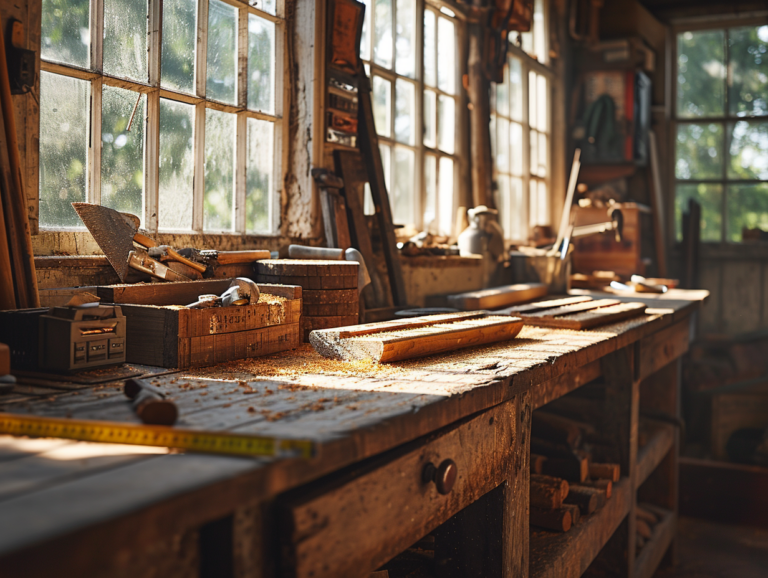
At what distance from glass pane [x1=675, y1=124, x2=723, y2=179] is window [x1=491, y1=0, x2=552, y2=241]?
6.02 ft

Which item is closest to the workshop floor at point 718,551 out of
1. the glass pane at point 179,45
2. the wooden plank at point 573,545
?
the wooden plank at point 573,545

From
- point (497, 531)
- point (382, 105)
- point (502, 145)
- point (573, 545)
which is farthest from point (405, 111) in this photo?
point (497, 531)

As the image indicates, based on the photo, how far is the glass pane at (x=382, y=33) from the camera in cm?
397

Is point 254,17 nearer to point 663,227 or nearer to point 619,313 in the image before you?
point 619,313

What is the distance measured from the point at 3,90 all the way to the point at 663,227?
6718 millimetres

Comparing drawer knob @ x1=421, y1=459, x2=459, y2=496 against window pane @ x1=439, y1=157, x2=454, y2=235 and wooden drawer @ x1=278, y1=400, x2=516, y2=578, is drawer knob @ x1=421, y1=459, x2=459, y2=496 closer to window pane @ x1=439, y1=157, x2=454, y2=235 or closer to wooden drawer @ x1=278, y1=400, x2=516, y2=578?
wooden drawer @ x1=278, y1=400, x2=516, y2=578

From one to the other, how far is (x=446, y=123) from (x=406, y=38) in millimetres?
746

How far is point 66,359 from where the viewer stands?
5.39 feet

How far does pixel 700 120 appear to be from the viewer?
745 cm

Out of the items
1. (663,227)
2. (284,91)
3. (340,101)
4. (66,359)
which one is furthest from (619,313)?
(663,227)

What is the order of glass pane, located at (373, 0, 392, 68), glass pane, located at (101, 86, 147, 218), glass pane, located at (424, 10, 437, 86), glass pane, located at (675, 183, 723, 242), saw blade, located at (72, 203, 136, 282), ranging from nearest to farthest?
saw blade, located at (72, 203, 136, 282) → glass pane, located at (101, 86, 147, 218) → glass pane, located at (373, 0, 392, 68) → glass pane, located at (424, 10, 437, 86) → glass pane, located at (675, 183, 723, 242)

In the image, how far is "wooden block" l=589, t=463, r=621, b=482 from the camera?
319cm

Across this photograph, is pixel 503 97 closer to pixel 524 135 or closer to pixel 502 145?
pixel 502 145

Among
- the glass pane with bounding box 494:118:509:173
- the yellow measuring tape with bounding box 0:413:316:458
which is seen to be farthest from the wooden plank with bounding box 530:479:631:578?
the glass pane with bounding box 494:118:509:173
